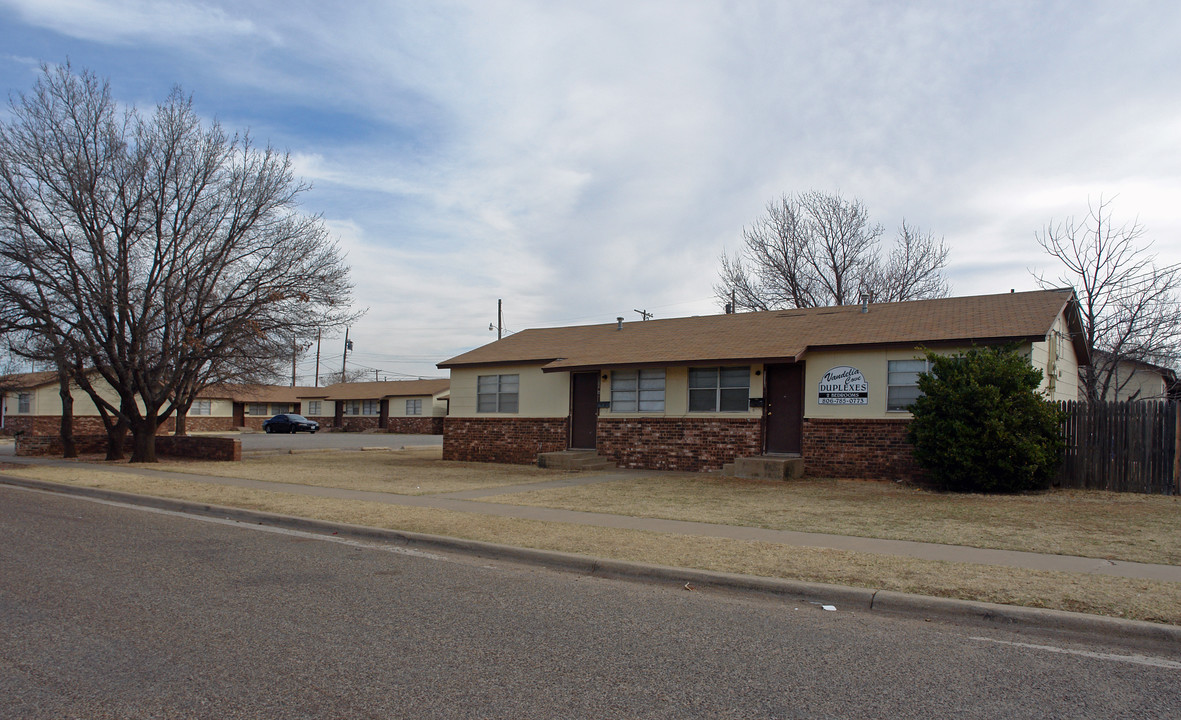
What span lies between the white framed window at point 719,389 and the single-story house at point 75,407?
20.5 m

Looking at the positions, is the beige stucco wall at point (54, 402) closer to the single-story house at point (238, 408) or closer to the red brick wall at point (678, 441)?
the single-story house at point (238, 408)

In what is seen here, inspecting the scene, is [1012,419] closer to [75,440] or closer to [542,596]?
[542,596]

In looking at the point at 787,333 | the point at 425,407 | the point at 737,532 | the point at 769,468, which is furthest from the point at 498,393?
the point at 425,407

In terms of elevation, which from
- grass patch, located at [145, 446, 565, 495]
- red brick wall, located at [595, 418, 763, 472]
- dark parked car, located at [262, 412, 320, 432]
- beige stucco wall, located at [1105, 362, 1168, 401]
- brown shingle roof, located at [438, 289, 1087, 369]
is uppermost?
brown shingle roof, located at [438, 289, 1087, 369]

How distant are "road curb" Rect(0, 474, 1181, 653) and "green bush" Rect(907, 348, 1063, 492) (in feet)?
28.3

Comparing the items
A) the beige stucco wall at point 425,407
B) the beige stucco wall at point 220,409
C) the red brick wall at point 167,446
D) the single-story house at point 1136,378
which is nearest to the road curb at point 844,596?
the red brick wall at point 167,446

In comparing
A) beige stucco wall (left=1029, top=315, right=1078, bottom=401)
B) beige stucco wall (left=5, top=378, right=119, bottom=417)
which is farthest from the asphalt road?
beige stucco wall (left=5, top=378, right=119, bottom=417)

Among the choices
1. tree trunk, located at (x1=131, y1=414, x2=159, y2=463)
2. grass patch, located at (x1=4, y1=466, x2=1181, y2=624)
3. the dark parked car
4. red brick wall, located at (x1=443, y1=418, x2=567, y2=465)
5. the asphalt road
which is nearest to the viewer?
the asphalt road

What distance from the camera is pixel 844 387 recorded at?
17250mm

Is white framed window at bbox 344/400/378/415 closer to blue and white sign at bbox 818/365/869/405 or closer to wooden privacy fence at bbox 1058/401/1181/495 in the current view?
blue and white sign at bbox 818/365/869/405

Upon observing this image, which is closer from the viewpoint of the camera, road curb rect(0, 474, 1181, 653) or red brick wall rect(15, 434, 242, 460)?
road curb rect(0, 474, 1181, 653)

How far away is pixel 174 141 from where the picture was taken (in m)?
20.5

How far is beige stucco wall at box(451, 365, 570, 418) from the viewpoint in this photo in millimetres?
21828

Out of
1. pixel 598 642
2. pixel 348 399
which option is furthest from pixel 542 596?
pixel 348 399
